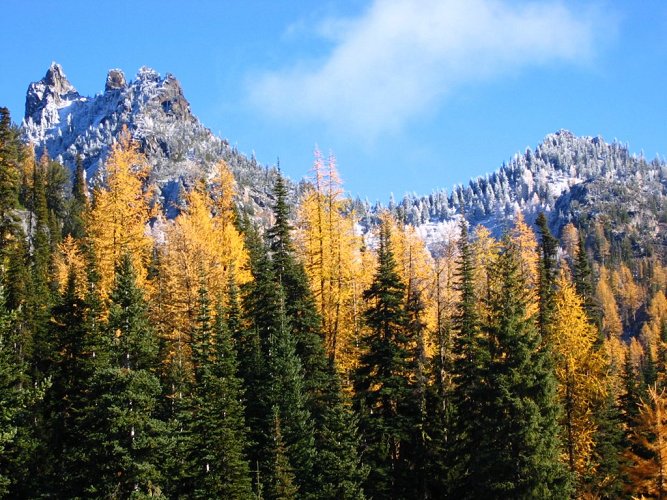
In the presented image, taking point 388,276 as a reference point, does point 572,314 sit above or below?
below

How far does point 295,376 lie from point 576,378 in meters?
17.5

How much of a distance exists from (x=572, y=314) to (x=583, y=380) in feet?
13.5

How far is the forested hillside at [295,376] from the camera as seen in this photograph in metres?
29.0

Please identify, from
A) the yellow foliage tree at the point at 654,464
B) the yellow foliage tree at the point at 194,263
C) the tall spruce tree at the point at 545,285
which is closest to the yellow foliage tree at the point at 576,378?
the tall spruce tree at the point at 545,285

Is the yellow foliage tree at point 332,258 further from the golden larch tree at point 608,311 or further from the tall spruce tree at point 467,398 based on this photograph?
the golden larch tree at point 608,311

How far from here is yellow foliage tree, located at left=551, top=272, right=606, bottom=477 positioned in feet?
122

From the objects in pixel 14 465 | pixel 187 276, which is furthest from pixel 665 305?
pixel 14 465

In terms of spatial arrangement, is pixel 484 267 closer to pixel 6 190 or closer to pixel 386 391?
pixel 386 391

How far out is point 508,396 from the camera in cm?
3077

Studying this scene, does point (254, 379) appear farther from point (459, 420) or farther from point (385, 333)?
point (459, 420)

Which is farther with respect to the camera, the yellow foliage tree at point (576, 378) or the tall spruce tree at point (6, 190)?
the yellow foliage tree at point (576, 378)

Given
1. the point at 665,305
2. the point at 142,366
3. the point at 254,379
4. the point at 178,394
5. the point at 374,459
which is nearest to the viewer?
the point at 142,366

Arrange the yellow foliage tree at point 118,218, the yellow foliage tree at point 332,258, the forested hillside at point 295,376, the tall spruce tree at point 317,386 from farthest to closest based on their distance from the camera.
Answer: the yellow foliage tree at point 332,258
the yellow foliage tree at point 118,218
the tall spruce tree at point 317,386
the forested hillside at point 295,376

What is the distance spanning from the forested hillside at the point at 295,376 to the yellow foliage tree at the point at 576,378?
5.2 inches
